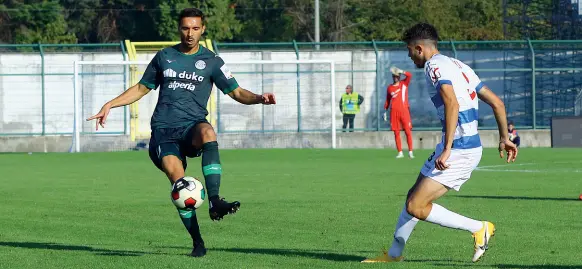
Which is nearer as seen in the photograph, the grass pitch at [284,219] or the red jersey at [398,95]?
the grass pitch at [284,219]

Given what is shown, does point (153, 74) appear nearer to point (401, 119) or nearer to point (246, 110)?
point (401, 119)

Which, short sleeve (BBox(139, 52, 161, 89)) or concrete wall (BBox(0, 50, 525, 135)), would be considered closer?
short sleeve (BBox(139, 52, 161, 89))

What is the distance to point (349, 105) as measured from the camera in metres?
37.8

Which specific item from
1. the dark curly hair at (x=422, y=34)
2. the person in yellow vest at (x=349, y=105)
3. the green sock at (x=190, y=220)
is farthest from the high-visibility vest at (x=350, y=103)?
the dark curly hair at (x=422, y=34)

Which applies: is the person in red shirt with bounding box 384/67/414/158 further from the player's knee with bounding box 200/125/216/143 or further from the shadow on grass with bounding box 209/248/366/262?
the player's knee with bounding box 200/125/216/143

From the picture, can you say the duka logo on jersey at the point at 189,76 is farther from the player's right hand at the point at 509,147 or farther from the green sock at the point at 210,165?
the player's right hand at the point at 509,147

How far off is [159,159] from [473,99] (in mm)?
2590

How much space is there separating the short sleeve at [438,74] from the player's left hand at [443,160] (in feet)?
1.51

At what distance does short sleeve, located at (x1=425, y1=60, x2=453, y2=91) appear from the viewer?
844 cm

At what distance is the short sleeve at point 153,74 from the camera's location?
387 inches

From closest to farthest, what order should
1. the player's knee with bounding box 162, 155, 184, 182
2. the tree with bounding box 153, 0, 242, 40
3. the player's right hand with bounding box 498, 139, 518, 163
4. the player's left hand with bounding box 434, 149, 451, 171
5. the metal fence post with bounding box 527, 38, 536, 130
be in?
the player's left hand with bounding box 434, 149, 451, 171 → the player's right hand with bounding box 498, 139, 518, 163 → the player's knee with bounding box 162, 155, 184, 182 → the metal fence post with bounding box 527, 38, 536, 130 → the tree with bounding box 153, 0, 242, 40

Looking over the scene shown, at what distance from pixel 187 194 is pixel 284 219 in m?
3.62

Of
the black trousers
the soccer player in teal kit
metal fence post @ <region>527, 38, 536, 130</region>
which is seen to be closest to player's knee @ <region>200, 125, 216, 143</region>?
the soccer player in teal kit

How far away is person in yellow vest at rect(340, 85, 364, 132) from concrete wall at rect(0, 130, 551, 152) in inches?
35.3
